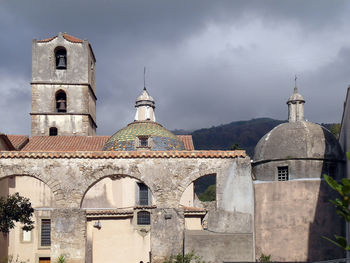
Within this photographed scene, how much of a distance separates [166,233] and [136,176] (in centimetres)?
235

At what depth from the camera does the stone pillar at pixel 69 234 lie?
1981cm

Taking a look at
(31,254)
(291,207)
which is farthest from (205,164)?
(31,254)

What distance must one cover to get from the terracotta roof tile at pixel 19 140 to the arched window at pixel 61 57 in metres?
7.74

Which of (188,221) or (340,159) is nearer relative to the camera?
(340,159)

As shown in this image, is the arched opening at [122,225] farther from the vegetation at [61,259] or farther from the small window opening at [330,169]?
the small window opening at [330,169]

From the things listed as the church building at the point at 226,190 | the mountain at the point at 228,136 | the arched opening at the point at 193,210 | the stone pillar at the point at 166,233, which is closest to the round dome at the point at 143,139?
the arched opening at the point at 193,210

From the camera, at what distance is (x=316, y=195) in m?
21.1

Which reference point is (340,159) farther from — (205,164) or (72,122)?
(72,122)

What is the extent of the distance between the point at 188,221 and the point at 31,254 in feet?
30.5

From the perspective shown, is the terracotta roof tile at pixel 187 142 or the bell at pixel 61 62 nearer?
the terracotta roof tile at pixel 187 142

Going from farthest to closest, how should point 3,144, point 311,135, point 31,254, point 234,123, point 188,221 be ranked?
point 234,123 < point 31,254 < point 188,221 < point 3,144 < point 311,135

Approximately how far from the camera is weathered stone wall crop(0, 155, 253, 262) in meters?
20.1

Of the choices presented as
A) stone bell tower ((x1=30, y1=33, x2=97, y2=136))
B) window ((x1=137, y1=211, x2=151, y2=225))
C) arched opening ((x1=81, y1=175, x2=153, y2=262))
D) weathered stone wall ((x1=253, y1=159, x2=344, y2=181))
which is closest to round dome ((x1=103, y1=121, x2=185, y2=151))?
arched opening ((x1=81, y1=175, x2=153, y2=262))

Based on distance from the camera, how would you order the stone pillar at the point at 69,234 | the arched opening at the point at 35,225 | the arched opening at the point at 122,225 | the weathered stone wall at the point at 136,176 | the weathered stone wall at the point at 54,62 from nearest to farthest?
the stone pillar at the point at 69,234
the weathered stone wall at the point at 136,176
the arched opening at the point at 122,225
the arched opening at the point at 35,225
the weathered stone wall at the point at 54,62
